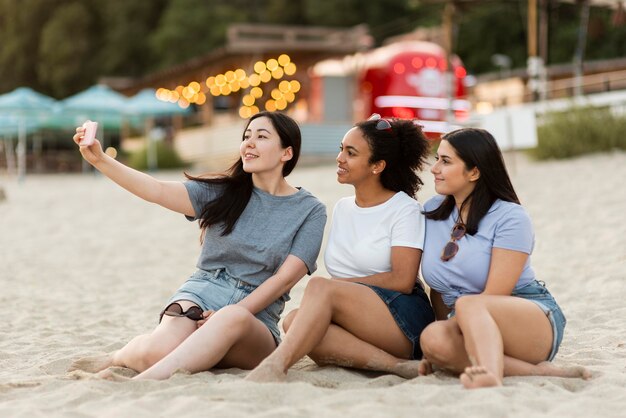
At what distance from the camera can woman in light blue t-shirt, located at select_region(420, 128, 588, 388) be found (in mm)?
3322

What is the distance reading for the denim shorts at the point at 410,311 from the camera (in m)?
3.65

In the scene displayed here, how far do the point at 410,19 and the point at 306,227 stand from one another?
3425 centimetres

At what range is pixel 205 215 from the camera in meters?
3.88

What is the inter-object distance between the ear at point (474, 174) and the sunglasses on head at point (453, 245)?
0.65 ft

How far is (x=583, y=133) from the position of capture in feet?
42.2

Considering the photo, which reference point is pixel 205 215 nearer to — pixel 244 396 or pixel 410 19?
pixel 244 396

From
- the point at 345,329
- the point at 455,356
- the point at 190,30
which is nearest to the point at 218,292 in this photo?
the point at 345,329

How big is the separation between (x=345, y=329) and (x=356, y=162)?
0.73 meters

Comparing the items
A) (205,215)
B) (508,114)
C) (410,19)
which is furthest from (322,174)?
(410,19)

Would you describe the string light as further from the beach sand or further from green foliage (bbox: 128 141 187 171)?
the beach sand

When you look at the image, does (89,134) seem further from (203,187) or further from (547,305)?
(547,305)

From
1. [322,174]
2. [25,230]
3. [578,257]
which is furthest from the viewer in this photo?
[322,174]

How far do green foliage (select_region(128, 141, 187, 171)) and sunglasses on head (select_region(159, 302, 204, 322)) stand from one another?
19.8 m

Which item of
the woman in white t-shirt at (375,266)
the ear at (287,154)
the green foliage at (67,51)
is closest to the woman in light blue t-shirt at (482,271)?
the woman in white t-shirt at (375,266)
